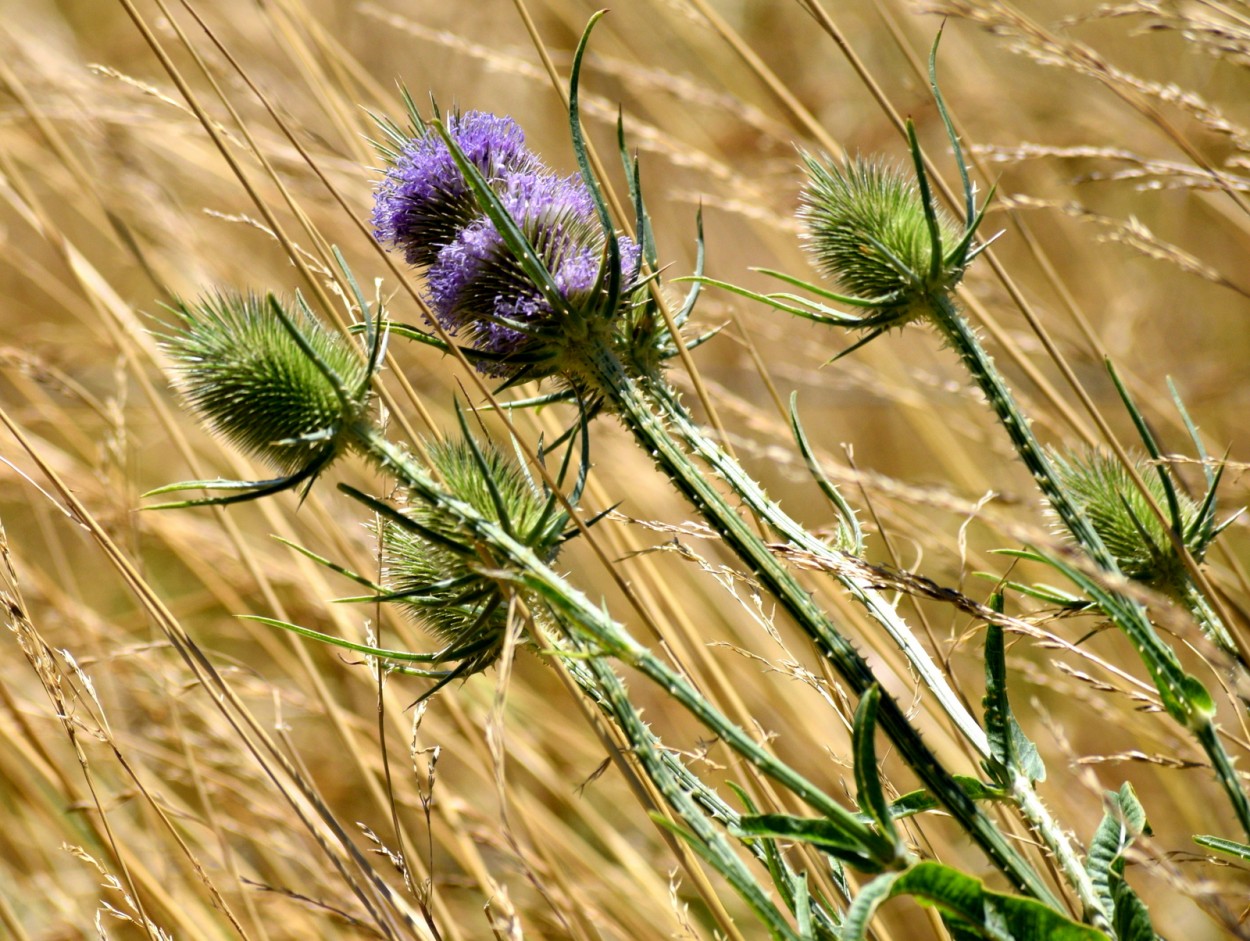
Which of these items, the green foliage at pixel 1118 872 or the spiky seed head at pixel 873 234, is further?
the spiky seed head at pixel 873 234

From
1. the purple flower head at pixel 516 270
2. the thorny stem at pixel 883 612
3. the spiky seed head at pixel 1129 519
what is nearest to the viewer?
the thorny stem at pixel 883 612

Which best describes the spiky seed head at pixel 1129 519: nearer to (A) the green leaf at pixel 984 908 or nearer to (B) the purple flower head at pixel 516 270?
(A) the green leaf at pixel 984 908

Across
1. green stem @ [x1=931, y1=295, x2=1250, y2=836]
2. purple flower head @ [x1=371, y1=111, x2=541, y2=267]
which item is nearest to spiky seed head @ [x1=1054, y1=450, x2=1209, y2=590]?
green stem @ [x1=931, y1=295, x2=1250, y2=836]

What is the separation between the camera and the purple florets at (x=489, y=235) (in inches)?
49.3

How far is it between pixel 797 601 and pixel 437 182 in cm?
66

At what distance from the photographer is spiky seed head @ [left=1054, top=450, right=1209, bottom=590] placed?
136 cm

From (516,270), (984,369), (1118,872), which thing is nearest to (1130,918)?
(1118,872)

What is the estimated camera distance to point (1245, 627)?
176 cm

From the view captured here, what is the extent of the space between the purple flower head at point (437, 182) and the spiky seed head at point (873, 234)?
17.3 inches

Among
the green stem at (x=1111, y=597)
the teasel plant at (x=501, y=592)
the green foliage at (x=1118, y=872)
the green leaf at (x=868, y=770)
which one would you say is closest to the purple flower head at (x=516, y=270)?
the teasel plant at (x=501, y=592)

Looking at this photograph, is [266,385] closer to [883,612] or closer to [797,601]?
[797,601]

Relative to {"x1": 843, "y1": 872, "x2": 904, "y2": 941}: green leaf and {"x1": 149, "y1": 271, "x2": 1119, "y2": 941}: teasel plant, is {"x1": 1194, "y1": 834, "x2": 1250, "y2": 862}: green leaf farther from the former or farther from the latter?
{"x1": 843, "y1": 872, "x2": 904, "y2": 941}: green leaf

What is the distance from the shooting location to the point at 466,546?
112 cm

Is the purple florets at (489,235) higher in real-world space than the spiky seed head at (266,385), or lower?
higher
